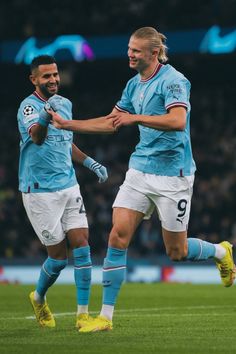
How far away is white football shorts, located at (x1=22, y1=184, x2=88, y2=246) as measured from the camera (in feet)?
31.7

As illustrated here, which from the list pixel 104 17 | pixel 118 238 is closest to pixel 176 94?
pixel 118 238

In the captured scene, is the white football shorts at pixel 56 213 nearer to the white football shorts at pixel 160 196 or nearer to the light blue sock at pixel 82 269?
the light blue sock at pixel 82 269

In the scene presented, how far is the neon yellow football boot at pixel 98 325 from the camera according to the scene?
8734mm

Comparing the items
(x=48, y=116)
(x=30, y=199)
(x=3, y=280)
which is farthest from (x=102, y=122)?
(x=3, y=280)

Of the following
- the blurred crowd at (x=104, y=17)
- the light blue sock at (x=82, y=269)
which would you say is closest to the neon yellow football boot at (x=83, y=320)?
the light blue sock at (x=82, y=269)

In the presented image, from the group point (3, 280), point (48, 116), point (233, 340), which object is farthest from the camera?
point (3, 280)

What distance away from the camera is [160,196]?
355 inches

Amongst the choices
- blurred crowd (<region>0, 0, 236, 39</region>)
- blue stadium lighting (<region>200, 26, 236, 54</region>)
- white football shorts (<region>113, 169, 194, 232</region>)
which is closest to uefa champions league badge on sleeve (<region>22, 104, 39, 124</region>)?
white football shorts (<region>113, 169, 194, 232</region>)

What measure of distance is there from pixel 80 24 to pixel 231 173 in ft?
15.6

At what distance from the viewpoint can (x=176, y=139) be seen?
898 cm

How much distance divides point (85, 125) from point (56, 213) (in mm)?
1420

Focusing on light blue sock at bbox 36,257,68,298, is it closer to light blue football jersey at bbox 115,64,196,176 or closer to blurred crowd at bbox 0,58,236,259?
light blue football jersey at bbox 115,64,196,176

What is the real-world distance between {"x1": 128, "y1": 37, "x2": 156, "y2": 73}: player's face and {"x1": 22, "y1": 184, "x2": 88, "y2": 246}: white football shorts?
1471 mm

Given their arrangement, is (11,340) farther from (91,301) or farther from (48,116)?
(91,301)
